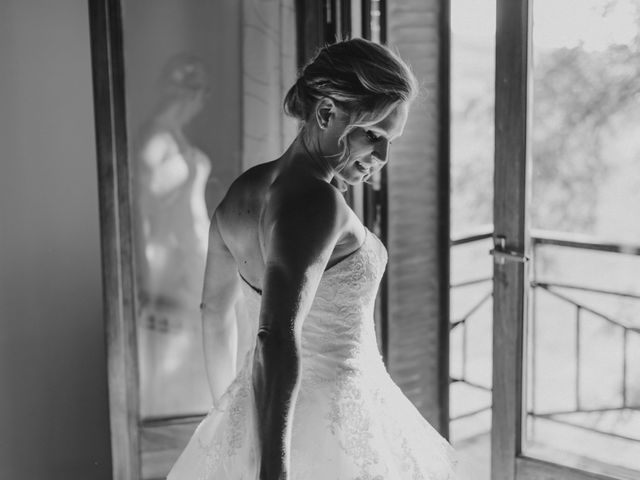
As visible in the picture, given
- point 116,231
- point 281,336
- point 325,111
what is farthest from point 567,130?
point 281,336

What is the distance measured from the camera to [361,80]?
1.31m

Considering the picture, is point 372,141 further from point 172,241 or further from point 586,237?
point 586,237

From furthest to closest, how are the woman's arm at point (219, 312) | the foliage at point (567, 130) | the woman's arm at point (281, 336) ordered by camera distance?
the foliage at point (567, 130), the woman's arm at point (219, 312), the woman's arm at point (281, 336)

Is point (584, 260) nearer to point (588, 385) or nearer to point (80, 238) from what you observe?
point (588, 385)

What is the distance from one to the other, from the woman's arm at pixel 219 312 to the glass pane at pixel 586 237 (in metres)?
1.04

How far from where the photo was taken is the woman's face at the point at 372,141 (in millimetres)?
1376

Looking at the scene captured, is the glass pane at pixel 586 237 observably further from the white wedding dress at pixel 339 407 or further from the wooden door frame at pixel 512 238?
the white wedding dress at pixel 339 407

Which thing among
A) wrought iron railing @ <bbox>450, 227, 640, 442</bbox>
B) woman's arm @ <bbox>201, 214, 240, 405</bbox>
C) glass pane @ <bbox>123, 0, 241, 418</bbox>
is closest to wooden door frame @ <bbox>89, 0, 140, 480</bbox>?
glass pane @ <bbox>123, 0, 241, 418</bbox>

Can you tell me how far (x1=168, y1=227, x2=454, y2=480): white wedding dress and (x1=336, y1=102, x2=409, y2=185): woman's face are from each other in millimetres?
135

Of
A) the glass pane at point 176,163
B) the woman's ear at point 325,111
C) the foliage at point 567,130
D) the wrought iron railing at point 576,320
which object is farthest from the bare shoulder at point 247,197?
the wrought iron railing at point 576,320

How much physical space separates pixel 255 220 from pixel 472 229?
2.58 meters

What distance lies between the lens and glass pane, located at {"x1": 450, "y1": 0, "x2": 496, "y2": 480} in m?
3.48

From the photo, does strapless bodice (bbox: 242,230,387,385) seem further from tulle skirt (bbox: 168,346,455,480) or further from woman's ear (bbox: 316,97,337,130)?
woman's ear (bbox: 316,97,337,130)

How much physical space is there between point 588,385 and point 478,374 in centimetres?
63
